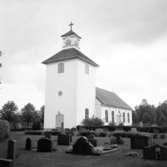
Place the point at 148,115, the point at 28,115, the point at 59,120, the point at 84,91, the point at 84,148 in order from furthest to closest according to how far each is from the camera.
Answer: the point at 148,115 → the point at 28,115 → the point at 84,91 → the point at 59,120 → the point at 84,148

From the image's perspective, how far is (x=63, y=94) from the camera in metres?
32.7

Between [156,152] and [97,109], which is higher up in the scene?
[97,109]

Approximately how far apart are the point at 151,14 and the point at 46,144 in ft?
31.8

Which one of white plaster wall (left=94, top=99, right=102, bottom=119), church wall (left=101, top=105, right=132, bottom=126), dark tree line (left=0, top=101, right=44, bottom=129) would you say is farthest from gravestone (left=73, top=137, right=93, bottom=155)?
dark tree line (left=0, top=101, right=44, bottom=129)

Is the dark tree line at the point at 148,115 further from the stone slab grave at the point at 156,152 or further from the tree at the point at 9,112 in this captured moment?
the stone slab grave at the point at 156,152

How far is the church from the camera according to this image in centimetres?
3184

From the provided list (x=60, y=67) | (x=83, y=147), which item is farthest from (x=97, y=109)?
(x=83, y=147)

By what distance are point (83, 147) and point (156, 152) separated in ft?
11.5

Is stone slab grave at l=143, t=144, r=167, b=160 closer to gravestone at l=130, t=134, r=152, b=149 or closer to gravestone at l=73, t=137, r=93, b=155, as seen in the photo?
gravestone at l=73, t=137, r=93, b=155

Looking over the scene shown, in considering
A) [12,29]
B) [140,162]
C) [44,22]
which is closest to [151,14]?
[44,22]

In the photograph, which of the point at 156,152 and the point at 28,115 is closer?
the point at 156,152

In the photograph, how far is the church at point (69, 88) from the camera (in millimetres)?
31844

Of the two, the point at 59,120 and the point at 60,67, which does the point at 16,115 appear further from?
the point at 60,67

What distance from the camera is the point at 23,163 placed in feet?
29.1
